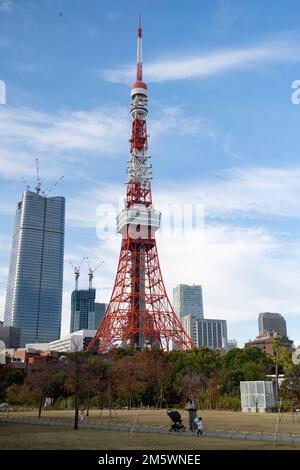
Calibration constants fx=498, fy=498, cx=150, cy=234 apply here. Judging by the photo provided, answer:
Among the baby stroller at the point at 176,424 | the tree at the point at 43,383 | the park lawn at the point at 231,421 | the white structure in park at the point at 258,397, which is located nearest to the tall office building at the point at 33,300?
the tree at the point at 43,383

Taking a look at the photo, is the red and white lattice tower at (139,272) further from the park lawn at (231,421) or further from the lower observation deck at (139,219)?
the park lawn at (231,421)

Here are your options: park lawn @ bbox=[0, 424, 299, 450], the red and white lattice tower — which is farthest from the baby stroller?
the red and white lattice tower

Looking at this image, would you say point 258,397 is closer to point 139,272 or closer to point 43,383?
point 43,383

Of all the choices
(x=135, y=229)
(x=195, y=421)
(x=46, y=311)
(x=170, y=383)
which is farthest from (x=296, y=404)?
(x=46, y=311)

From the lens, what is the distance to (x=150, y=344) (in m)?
65.1

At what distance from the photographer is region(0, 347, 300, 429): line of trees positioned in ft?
128

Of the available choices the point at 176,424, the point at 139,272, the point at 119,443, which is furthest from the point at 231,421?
the point at 139,272

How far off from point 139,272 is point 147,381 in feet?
93.0

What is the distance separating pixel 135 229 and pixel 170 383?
95.6 ft

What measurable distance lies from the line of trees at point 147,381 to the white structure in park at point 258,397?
177 cm

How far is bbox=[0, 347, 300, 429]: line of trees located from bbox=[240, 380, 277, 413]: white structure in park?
1.77 meters

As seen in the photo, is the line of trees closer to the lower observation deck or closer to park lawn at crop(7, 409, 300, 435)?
park lawn at crop(7, 409, 300, 435)

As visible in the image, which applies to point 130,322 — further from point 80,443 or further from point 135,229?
point 80,443

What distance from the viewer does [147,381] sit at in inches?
1704
